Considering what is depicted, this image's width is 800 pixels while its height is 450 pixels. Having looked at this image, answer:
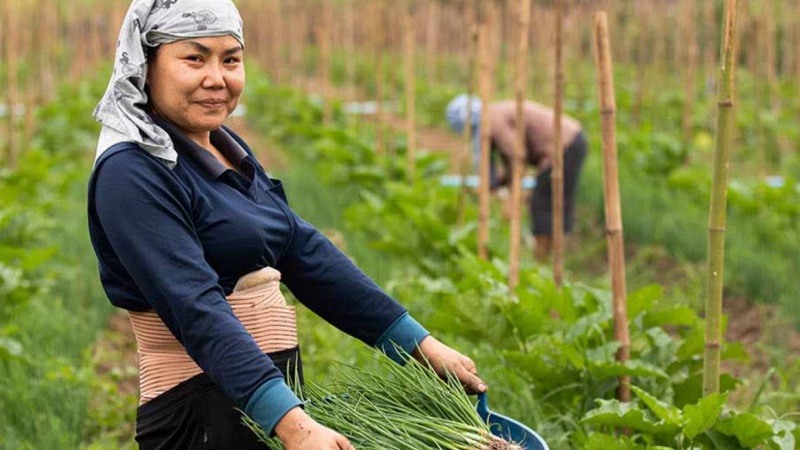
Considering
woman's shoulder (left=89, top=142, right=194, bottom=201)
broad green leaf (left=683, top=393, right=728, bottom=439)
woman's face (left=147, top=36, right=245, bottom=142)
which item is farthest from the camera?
broad green leaf (left=683, top=393, right=728, bottom=439)

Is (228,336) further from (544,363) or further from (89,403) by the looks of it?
(89,403)

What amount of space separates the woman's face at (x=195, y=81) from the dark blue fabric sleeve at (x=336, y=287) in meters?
0.32

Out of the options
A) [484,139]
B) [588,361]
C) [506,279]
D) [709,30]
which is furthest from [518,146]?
[709,30]

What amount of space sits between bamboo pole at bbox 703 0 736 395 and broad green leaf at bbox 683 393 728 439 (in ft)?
0.76

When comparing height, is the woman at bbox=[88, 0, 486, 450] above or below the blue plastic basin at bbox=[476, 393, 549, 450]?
above

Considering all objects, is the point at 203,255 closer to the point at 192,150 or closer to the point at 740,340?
the point at 192,150

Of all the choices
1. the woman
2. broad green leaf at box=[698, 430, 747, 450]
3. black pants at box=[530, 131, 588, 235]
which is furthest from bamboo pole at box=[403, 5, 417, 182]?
the woman

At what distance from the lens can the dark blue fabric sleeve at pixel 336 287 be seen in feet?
7.86

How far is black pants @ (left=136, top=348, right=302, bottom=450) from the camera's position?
218 cm

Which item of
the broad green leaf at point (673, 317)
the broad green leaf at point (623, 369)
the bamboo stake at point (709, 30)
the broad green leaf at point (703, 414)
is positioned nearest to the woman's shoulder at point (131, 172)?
the broad green leaf at point (703, 414)

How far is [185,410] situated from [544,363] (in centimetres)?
133

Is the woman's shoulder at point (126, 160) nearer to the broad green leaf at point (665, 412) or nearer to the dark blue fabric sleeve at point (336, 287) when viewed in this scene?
the dark blue fabric sleeve at point (336, 287)

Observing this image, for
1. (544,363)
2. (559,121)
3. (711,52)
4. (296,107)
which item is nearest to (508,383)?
(544,363)

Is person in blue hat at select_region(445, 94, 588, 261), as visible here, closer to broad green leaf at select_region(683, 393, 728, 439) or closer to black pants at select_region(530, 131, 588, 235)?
black pants at select_region(530, 131, 588, 235)
